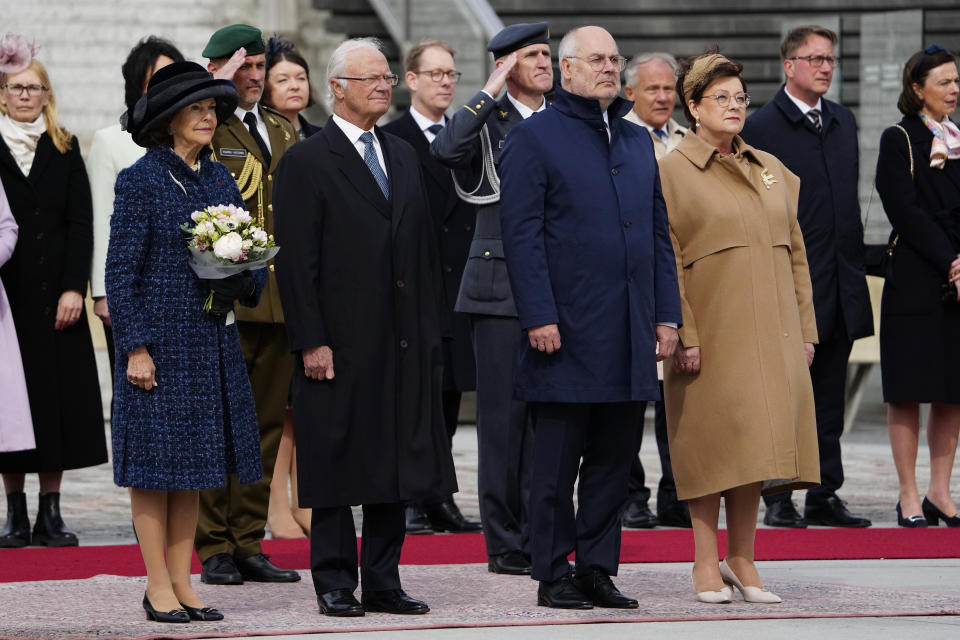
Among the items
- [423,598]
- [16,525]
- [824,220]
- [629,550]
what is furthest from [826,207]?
[16,525]

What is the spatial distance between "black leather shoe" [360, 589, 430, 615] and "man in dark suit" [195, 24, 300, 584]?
822mm

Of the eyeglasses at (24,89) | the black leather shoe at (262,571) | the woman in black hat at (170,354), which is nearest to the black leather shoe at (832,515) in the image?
the black leather shoe at (262,571)

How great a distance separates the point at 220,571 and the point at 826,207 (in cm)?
306

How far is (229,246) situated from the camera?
19.3ft

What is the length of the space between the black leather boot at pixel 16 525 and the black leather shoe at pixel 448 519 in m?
1.71

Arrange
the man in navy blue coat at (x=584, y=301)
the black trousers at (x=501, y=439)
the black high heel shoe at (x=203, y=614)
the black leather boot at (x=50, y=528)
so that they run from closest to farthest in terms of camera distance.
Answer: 1. the black high heel shoe at (x=203, y=614)
2. the man in navy blue coat at (x=584, y=301)
3. the black trousers at (x=501, y=439)
4. the black leather boot at (x=50, y=528)

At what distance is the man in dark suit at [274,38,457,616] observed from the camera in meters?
6.10

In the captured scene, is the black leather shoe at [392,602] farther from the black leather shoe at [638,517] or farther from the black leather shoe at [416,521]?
the black leather shoe at [638,517]

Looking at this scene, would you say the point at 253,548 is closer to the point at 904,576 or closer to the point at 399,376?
the point at 399,376

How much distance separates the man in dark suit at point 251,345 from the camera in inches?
276

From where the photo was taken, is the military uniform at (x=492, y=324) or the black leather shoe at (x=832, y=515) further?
the black leather shoe at (x=832, y=515)

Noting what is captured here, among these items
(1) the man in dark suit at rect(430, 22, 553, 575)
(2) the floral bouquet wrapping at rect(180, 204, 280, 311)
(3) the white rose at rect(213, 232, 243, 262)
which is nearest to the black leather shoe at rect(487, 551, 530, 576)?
(1) the man in dark suit at rect(430, 22, 553, 575)

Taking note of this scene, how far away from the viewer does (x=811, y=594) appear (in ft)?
21.2

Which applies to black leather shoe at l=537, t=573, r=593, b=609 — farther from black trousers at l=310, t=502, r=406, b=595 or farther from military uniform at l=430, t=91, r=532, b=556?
military uniform at l=430, t=91, r=532, b=556
